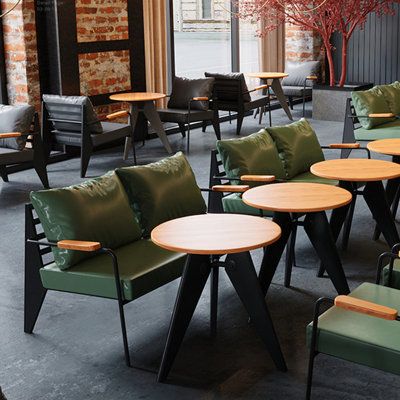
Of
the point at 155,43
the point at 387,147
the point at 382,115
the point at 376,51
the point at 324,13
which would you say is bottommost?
the point at 387,147

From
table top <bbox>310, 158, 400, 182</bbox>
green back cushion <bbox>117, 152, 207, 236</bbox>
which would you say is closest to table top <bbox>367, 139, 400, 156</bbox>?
table top <bbox>310, 158, 400, 182</bbox>

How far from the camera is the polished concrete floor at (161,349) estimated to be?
3736 millimetres

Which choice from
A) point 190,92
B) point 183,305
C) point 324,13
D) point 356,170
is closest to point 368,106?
point 190,92

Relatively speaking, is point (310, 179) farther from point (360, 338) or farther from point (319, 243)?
point (360, 338)

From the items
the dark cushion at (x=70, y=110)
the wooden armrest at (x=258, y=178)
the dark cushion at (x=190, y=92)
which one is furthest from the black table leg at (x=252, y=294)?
the dark cushion at (x=190, y=92)

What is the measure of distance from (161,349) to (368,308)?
1382mm

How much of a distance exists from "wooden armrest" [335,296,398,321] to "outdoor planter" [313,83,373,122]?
8.79m

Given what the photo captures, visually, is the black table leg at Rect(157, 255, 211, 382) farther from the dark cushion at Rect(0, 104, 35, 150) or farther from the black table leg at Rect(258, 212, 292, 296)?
the dark cushion at Rect(0, 104, 35, 150)

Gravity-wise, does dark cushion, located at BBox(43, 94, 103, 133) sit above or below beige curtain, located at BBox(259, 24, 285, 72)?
below

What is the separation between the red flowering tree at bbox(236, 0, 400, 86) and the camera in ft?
38.2

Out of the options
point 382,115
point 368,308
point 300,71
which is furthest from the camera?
point 300,71

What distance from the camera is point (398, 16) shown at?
45.4 feet

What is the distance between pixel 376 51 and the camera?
14156mm

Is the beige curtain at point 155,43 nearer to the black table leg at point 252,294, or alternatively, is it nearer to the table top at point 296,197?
the table top at point 296,197
